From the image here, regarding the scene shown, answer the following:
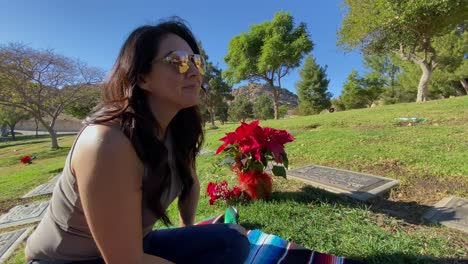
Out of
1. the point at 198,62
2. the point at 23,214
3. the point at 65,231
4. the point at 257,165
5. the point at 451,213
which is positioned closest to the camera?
the point at 65,231

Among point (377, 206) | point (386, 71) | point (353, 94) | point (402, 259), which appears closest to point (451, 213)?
point (377, 206)

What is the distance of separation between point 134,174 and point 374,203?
2.40 meters

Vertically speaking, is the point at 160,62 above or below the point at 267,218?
above

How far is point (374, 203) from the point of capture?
255 cm

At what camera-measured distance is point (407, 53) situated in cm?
1487

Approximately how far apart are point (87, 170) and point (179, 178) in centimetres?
65

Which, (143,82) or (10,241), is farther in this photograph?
(10,241)

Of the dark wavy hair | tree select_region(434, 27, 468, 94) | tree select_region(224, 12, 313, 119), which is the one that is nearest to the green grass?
the dark wavy hair

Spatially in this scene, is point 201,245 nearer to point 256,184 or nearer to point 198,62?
point 198,62

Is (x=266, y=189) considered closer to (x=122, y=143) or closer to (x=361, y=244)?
(x=361, y=244)

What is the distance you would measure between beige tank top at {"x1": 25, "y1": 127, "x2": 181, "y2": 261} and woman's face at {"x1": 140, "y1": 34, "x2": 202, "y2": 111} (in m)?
0.44

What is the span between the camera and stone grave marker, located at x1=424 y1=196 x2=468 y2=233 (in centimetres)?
202

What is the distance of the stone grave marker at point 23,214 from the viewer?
3.39 metres

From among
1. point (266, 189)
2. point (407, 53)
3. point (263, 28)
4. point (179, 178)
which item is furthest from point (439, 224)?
point (263, 28)
